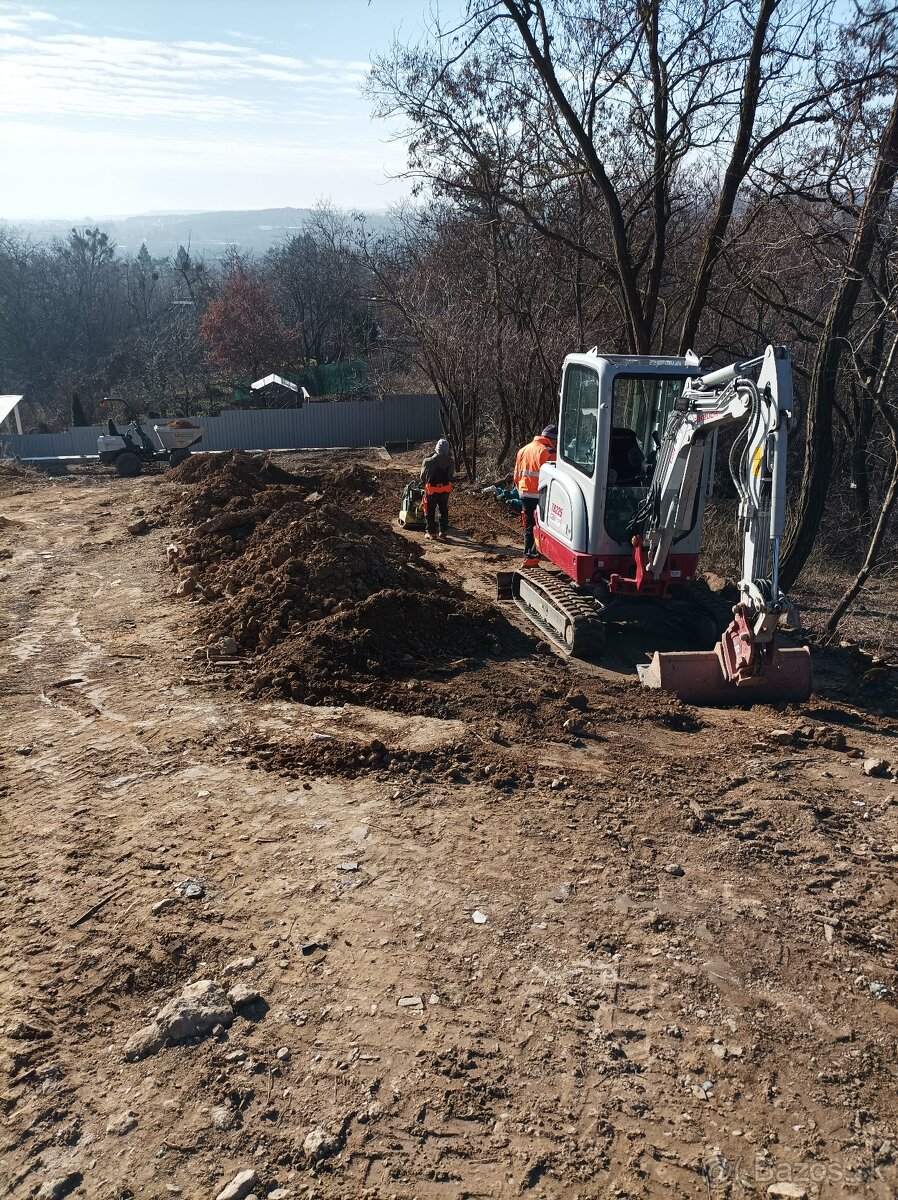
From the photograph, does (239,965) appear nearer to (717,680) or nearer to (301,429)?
(717,680)

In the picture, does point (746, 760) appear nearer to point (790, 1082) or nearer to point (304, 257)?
point (790, 1082)

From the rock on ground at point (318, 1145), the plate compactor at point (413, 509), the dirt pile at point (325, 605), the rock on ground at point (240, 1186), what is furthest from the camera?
the plate compactor at point (413, 509)

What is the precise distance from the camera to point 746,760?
20.3 ft

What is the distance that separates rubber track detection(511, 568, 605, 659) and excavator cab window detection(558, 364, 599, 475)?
1.28 meters

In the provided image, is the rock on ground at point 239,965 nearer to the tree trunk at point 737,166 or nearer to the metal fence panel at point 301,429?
the tree trunk at point 737,166

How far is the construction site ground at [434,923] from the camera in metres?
3.28

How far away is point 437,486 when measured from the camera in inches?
516

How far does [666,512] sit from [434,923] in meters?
4.66

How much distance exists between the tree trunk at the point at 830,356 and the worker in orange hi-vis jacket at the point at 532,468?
114 inches

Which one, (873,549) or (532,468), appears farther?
(532,468)

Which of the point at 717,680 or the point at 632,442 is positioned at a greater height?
the point at 632,442

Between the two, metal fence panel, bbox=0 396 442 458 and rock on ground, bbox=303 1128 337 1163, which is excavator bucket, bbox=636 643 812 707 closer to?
rock on ground, bbox=303 1128 337 1163

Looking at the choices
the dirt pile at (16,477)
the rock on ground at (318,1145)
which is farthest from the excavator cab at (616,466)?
the dirt pile at (16,477)

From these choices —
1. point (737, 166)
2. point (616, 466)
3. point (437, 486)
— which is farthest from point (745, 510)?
point (437, 486)
